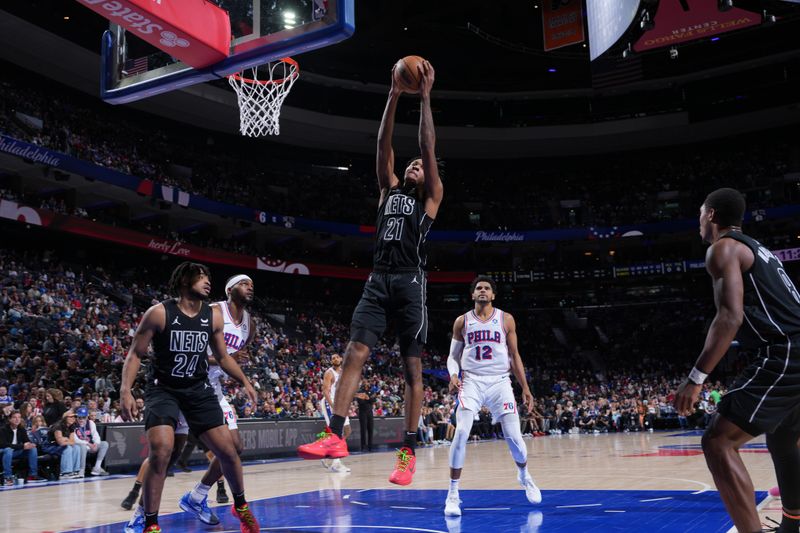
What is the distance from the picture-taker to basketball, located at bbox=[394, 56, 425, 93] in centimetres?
494

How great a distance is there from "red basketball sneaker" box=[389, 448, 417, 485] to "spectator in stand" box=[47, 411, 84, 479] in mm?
8938

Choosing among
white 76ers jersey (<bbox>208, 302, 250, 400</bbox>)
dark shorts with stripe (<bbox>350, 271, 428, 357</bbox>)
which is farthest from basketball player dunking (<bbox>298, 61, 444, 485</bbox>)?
white 76ers jersey (<bbox>208, 302, 250, 400</bbox>)

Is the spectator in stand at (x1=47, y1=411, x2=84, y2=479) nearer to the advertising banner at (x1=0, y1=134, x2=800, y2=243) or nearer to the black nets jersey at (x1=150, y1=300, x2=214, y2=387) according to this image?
the black nets jersey at (x1=150, y1=300, x2=214, y2=387)

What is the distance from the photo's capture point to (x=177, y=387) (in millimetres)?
5430

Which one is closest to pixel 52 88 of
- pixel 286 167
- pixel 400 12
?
pixel 286 167

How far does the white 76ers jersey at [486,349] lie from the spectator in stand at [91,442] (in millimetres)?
7992

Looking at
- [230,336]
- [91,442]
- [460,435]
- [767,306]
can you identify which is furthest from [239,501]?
[91,442]

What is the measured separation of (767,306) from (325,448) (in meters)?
2.80

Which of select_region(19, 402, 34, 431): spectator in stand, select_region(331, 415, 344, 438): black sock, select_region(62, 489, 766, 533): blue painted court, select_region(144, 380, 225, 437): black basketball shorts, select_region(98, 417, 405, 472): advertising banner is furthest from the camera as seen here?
select_region(98, 417, 405, 472): advertising banner

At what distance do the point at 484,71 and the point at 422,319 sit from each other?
32404 millimetres

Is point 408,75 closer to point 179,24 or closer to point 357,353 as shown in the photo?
point 357,353

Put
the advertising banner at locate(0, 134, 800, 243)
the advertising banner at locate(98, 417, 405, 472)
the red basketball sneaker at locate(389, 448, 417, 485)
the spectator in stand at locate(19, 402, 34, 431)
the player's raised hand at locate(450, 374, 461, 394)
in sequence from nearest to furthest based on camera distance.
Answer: the red basketball sneaker at locate(389, 448, 417, 485)
the player's raised hand at locate(450, 374, 461, 394)
the spectator in stand at locate(19, 402, 34, 431)
the advertising banner at locate(98, 417, 405, 472)
the advertising banner at locate(0, 134, 800, 243)

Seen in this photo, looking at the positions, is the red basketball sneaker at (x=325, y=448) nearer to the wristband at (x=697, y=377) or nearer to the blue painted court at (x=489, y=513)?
the blue painted court at (x=489, y=513)

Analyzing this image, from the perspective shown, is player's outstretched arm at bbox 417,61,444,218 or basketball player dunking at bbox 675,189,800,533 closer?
basketball player dunking at bbox 675,189,800,533
